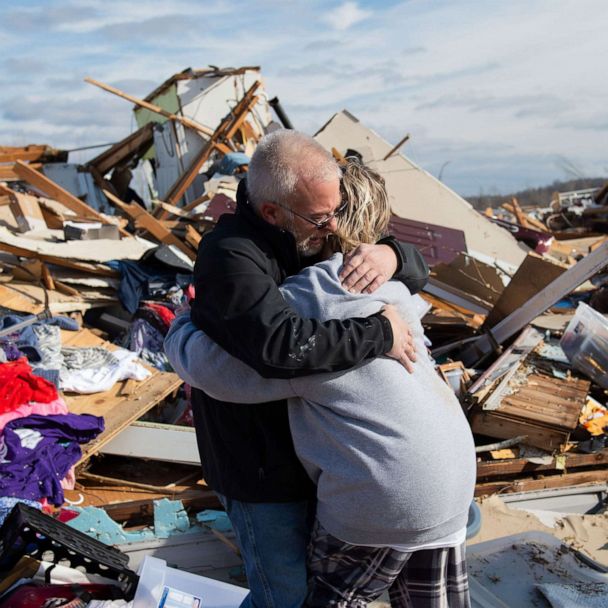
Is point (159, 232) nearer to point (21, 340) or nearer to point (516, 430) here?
point (21, 340)

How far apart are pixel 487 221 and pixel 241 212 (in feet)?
27.2

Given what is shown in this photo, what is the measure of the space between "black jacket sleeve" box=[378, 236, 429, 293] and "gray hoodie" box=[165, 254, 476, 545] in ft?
0.86

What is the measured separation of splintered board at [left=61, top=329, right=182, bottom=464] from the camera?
13.5 ft

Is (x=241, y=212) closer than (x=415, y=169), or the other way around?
(x=241, y=212)

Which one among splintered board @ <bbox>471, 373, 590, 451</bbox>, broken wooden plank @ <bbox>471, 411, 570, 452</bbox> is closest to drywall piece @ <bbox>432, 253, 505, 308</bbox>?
splintered board @ <bbox>471, 373, 590, 451</bbox>

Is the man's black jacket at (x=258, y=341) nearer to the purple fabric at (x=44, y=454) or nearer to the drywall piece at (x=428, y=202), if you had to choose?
the purple fabric at (x=44, y=454)

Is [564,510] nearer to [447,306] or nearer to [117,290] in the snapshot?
[447,306]

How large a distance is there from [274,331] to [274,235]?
33 centimetres

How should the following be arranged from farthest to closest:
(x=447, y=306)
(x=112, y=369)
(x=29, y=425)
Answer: (x=447, y=306), (x=112, y=369), (x=29, y=425)

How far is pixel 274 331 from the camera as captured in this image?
1544 millimetres

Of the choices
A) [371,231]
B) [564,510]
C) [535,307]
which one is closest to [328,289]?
[371,231]

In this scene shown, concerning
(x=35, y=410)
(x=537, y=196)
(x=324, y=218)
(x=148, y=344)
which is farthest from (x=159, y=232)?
(x=537, y=196)

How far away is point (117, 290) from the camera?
6.49m

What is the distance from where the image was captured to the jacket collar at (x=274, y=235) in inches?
69.8
